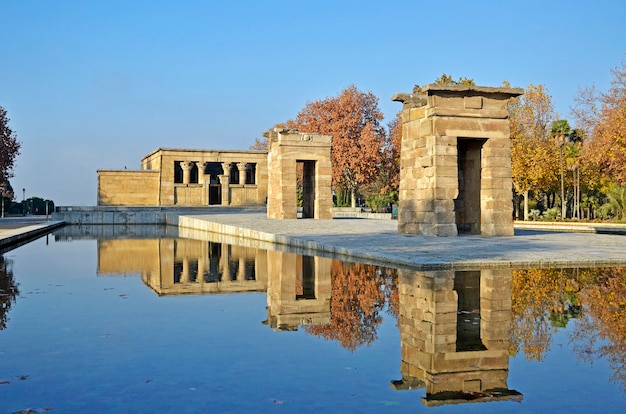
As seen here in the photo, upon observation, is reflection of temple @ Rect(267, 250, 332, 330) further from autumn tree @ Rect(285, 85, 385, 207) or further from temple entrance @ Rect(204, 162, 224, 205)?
temple entrance @ Rect(204, 162, 224, 205)

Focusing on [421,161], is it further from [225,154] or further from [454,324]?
[225,154]

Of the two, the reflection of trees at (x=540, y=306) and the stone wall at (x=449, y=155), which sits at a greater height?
the stone wall at (x=449, y=155)

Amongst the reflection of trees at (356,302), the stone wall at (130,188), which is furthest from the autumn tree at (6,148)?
the reflection of trees at (356,302)

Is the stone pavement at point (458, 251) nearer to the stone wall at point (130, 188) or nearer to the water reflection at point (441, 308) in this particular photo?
the water reflection at point (441, 308)

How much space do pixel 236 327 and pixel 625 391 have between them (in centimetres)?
337

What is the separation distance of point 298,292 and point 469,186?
12.2m

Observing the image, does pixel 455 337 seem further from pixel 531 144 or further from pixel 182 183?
pixel 182 183

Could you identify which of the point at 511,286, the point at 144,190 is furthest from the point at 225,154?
the point at 511,286

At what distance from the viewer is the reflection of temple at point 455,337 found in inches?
157

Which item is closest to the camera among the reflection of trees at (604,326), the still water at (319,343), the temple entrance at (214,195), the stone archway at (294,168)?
the still water at (319,343)

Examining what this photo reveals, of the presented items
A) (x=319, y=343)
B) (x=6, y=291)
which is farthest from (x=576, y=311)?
(x=6, y=291)

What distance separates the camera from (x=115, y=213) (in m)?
36.2

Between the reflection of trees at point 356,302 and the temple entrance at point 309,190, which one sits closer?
the reflection of trees at point 356,302

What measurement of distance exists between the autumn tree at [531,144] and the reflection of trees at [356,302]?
1151 inches
